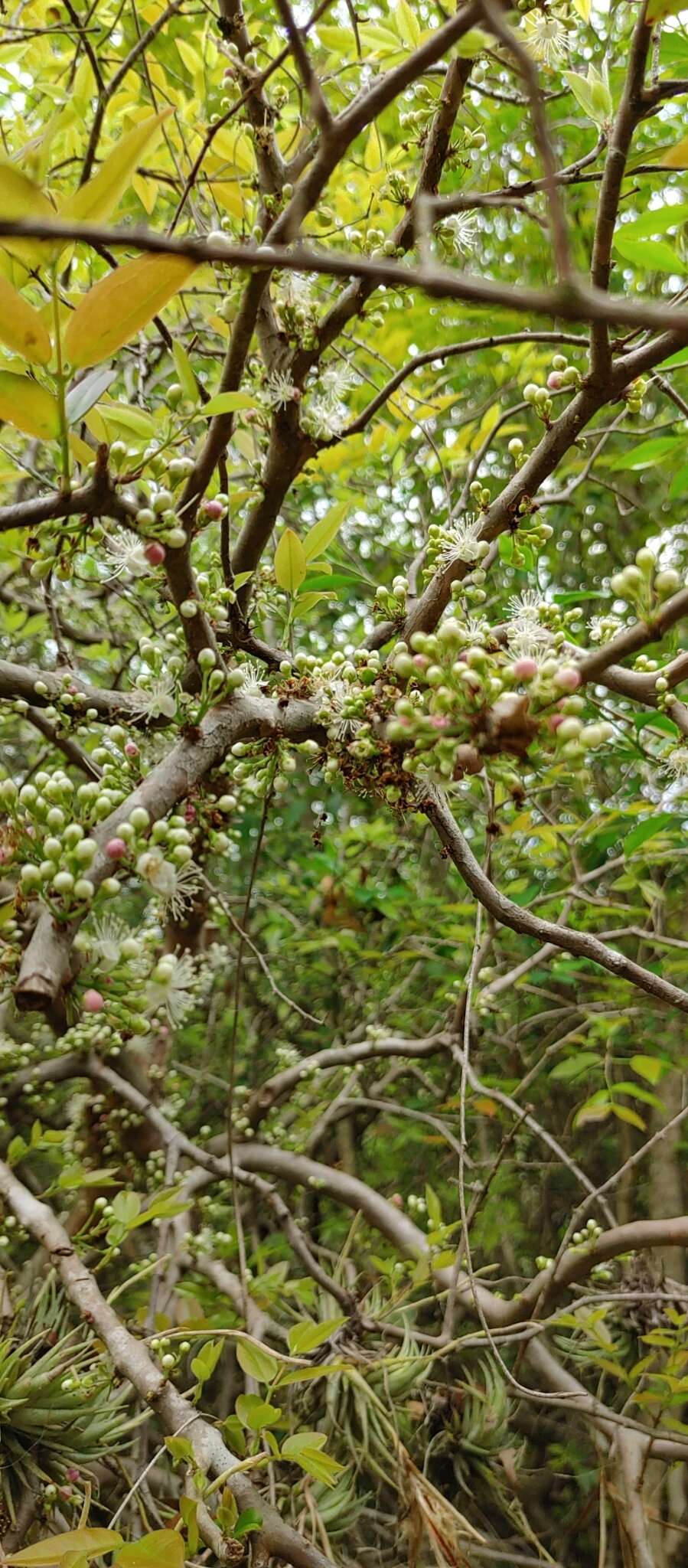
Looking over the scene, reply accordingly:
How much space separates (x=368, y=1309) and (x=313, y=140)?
1.67 metres

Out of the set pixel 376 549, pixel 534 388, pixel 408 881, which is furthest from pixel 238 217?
pixel 408 881

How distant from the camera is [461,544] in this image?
29.4 inches

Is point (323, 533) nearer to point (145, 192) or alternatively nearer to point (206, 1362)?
point (145, 192)

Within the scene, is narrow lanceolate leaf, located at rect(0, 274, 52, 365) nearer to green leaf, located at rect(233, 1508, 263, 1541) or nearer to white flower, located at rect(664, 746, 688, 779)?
white flower, located at rect(664, 746, 688, 779)

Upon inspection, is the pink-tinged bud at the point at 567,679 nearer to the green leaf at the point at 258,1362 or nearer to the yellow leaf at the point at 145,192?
the green leaf at the point at 258,1362

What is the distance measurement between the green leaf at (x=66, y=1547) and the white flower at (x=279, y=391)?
950mm

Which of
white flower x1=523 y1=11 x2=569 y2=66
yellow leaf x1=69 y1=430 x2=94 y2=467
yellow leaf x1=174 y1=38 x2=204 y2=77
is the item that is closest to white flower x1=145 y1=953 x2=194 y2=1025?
yellow leaf x1=69 y1=430 x2=94 y2=467

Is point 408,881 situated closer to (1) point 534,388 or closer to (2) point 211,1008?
(2) point 211,1008

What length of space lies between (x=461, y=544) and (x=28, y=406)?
343mm

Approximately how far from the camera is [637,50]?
22.1 inches

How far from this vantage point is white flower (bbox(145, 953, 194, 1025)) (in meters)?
0.66

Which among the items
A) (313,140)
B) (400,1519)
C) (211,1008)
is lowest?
(400,1519)

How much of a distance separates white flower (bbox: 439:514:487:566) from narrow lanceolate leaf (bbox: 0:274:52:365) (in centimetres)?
34

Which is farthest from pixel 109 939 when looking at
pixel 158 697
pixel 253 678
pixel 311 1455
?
pixel 311 1455
